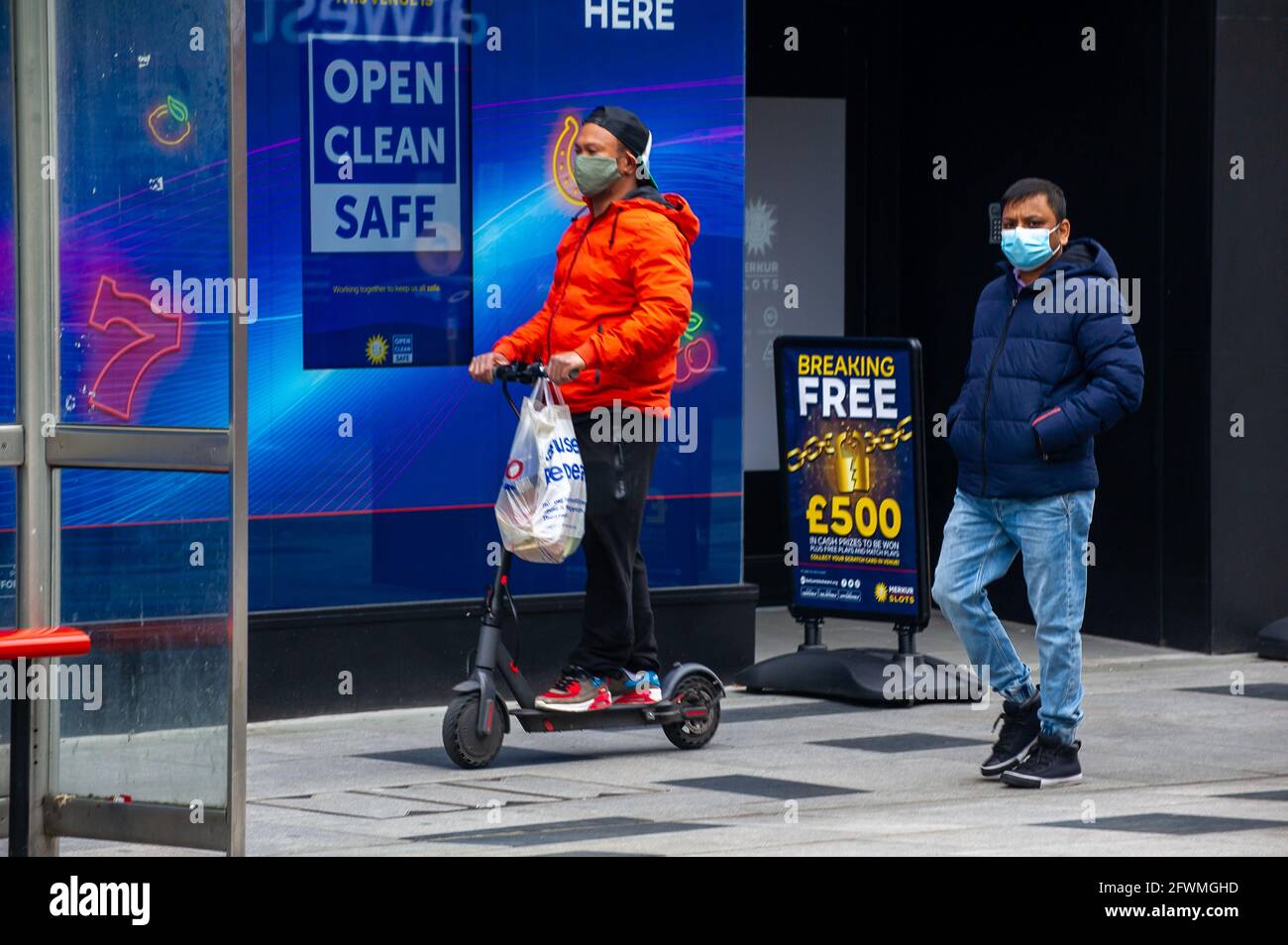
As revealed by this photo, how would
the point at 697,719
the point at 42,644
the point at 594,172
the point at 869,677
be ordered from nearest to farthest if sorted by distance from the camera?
the point at 42,644
the point at 594,172
the point at 697,719
the point at 869,677

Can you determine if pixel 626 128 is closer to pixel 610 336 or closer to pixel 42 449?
pixel 610 336

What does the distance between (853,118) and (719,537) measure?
3.40 meters

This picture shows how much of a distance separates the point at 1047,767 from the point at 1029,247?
68.2 inches

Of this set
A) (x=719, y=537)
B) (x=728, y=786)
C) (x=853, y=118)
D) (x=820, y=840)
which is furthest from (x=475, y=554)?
(x=853, y=118)

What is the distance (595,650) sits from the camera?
28.2 feet

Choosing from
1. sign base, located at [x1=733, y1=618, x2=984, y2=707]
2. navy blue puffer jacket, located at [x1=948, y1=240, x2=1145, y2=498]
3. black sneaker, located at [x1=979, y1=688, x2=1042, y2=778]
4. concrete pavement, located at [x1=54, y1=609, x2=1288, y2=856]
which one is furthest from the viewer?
sign base, located at [x1=733, y1=618, x2=984, y2=707]

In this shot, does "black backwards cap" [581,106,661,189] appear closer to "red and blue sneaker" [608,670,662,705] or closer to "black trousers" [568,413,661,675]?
"black trousers" [568,413,661,675]

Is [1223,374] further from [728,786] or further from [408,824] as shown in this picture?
[408,824]

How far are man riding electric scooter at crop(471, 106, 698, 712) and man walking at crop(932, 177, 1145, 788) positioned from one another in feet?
3.58

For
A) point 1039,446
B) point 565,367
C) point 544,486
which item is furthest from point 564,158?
point 1039,446

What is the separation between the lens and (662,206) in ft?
28.0

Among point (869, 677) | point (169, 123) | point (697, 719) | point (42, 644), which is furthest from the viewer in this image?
point (869, 677)

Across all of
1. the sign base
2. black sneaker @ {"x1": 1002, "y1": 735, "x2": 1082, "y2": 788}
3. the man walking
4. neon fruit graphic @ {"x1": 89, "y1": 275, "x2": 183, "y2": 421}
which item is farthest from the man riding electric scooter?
neon fruit graphic @ {"x1": 89, "y1": 275, "x2": 183, "y2": 421}

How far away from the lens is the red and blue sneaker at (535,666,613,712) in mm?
8484
